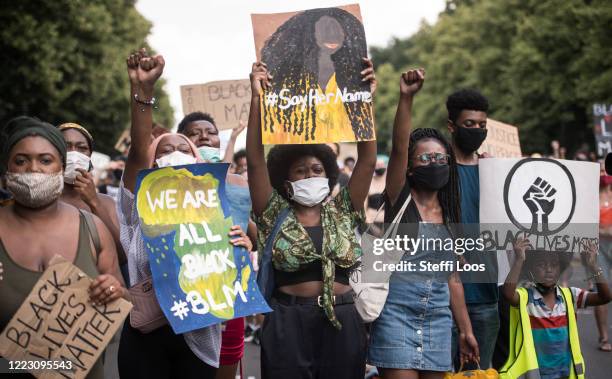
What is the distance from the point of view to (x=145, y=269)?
4.21 m

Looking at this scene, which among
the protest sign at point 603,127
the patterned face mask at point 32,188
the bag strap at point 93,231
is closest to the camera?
the patterned face mask at point 32,188

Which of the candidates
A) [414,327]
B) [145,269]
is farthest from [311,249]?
[145,269]

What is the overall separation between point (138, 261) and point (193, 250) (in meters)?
0.30

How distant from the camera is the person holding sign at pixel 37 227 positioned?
3.52m

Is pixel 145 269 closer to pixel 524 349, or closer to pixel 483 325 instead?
pixel 483 325

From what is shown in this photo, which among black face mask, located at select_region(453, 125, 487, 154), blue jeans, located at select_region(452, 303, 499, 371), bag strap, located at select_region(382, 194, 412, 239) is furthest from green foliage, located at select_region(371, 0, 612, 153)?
bag strap, located at select_region(382, 194, 412, 239)

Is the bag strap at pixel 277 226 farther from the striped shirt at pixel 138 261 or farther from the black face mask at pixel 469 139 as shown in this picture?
the black face mask at pixel 469 139

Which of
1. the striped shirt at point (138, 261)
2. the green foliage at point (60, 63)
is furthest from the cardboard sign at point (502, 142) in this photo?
the green foliage at point (60, 63)

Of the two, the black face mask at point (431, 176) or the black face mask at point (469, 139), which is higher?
the black face mask at point (469, 139)

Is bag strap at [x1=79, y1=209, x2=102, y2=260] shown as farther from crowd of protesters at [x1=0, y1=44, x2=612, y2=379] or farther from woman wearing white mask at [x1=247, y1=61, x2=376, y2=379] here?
woman wearing white mask at [x1=247, y1=61, x2=376, y2=379]

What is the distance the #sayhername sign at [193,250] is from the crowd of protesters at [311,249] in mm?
132

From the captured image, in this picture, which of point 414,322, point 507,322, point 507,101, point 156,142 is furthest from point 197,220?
point 507,101

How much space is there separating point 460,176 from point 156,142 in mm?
1881

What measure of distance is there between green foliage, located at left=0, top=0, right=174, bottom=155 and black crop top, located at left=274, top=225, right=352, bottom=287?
65.3 feet
